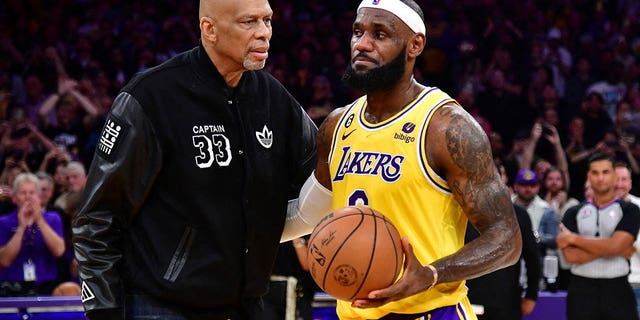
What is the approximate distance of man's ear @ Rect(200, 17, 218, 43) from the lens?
413 centimetres

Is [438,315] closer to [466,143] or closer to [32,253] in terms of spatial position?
[466,143]

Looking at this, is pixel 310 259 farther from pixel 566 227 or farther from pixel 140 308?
pixel 566 227

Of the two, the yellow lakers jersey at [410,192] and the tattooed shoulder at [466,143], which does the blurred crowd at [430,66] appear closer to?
the yellow lakers jersey at [410,192]

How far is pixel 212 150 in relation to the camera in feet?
13.3

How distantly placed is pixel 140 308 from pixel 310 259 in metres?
0.74

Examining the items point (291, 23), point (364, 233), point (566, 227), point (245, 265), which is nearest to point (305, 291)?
point (566, 227)

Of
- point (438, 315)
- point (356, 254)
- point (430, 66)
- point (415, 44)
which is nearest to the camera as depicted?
point (356, 254)

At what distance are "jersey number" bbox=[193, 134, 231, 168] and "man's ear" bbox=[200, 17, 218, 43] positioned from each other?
0.41 meters

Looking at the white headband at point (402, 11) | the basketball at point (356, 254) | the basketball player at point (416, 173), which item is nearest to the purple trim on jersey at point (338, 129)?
the basketball player at point (416, 173)

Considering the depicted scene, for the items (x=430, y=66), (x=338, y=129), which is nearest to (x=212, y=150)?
(x=338, y=129)

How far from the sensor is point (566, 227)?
8.65 m

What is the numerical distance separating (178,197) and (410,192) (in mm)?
922
